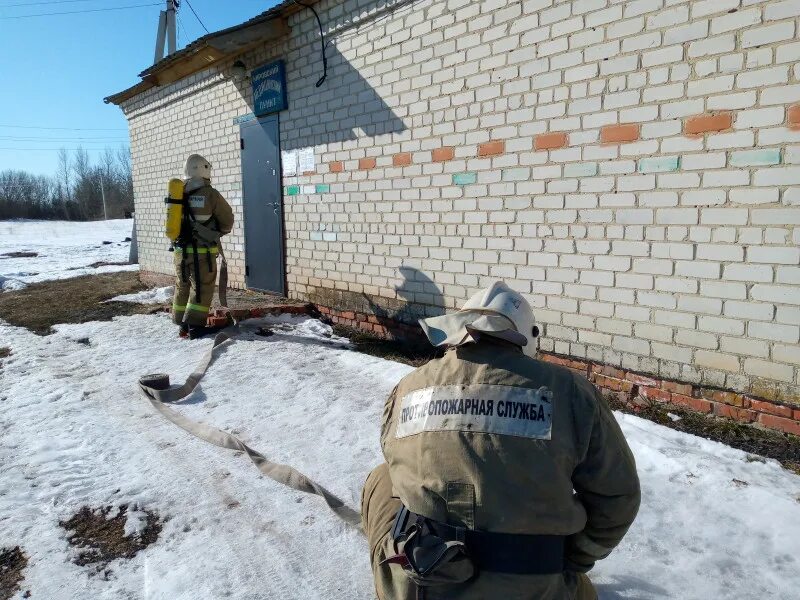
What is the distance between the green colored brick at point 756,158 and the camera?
3297 mm

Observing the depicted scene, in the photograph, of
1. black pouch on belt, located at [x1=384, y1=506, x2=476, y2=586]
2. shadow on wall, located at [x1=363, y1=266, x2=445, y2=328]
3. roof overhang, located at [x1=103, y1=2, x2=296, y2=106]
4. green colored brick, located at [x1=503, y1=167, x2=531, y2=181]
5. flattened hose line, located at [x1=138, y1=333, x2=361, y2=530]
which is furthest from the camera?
roof overhang, located at [x1=103, y1=2, x2=296, y2=106]

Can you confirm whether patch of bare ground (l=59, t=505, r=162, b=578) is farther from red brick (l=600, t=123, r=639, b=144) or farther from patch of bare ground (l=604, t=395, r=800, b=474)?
red brick (l=600, t=123, r=639, b=144)

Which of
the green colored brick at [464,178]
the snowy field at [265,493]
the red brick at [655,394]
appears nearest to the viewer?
the snowy field at [265,493]

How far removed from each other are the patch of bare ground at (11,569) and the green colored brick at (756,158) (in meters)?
4.33

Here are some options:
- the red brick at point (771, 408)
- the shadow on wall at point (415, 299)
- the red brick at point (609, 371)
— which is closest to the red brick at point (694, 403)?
the red brick at point (771, 408)

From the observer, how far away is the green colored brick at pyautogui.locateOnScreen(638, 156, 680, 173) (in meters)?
3.72

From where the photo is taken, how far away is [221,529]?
2.75 m

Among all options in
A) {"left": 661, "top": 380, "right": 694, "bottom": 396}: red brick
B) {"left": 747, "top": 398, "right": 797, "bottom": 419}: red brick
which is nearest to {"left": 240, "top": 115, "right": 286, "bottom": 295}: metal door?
{"left": 661, "top": 380, "right": 694, "bottom": 396}: red brick

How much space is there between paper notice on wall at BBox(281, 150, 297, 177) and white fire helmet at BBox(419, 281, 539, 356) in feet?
19.6

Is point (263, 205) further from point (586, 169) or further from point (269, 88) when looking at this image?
point (586, 169)

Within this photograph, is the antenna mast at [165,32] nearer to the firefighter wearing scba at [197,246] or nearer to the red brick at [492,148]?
the firefighter wearing scba at [197,246]

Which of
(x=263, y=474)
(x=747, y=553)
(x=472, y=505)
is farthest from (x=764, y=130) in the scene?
(x=263, y=474)

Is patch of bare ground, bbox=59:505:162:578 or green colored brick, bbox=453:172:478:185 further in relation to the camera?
green colored brick, bbox=453:172:478:185

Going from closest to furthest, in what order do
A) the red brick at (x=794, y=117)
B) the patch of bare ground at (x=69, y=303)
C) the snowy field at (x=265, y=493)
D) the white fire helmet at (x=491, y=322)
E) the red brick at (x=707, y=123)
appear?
the white fire helmet at (x=491, y=322) → the snowy field at (x=265, y=493) → the red brick at (x=794, y=117) → the red brick at (x=707, y=123) → the patch of bare ground at (x=69, y=303)
